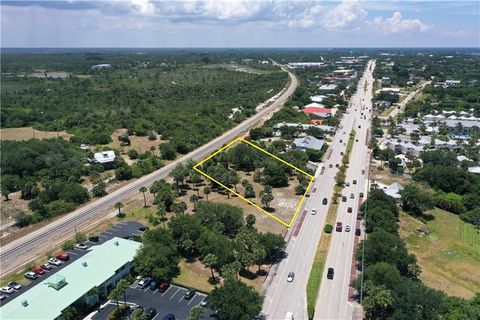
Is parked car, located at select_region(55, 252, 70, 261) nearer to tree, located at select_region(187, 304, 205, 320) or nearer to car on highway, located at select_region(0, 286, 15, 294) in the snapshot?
car on highway, located at select_region(0, 286, 15, 294)

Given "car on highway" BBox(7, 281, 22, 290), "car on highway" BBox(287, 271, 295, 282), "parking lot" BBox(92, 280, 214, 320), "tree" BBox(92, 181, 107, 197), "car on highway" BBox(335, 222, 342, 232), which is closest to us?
"parking lot" BBox(92, 280, 214, 320)

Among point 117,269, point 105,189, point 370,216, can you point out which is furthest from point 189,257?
point 105,189

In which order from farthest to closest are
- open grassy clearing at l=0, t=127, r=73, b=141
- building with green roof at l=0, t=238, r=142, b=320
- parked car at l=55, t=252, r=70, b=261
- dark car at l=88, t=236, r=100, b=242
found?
open grassy clearing at l=0, t=127, r=73, b=141
dark car at l=88, t=236, r=100, b=242
parked car at l=55, t=252, r=70, b=261
building with green roof at l=0, t=238, r=142, b=320

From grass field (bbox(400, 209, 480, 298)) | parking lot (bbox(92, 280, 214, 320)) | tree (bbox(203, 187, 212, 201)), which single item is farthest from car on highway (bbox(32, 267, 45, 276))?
grass field (bbox(400, 209, 480, 298))

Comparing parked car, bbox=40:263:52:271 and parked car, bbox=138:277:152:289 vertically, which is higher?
parked car, bbox=138:277:152:289

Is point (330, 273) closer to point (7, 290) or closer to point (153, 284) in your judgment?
point (153, 284)

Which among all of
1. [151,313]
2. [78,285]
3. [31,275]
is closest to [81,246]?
[31,275]
